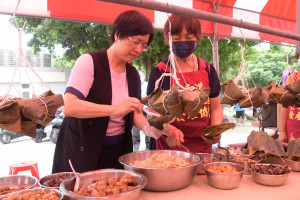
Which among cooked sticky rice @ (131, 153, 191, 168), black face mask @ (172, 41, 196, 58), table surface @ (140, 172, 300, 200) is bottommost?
table surface @ (140, 172, 300, 200)

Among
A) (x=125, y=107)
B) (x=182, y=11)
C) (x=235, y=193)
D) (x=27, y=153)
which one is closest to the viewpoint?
(x=182, y=11)

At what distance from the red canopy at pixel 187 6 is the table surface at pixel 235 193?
171 centimetres

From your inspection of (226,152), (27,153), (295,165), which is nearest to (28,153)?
(27,153)

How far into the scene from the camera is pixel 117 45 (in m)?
1.56

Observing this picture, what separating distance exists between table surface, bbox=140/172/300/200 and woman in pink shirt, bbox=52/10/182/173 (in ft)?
1.41

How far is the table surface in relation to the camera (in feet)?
3.85

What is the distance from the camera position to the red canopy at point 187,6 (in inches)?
81.8

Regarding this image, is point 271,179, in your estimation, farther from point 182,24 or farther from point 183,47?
point 182,24

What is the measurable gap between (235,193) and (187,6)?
7.50 feet

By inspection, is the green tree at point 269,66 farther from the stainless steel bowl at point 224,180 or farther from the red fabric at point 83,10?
the stainless steel bowl at point 224,180

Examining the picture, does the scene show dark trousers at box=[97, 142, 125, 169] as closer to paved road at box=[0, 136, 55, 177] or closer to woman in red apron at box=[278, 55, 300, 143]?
woman in red apron at box=[278, 55, 300, 143]

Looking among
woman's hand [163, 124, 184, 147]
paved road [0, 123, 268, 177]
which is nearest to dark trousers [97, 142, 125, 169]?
woman's hand [163, 124, 184, 147]

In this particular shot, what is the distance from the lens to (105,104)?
1.58m

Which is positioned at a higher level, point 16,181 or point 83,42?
point 83,42
